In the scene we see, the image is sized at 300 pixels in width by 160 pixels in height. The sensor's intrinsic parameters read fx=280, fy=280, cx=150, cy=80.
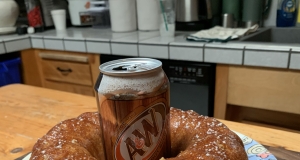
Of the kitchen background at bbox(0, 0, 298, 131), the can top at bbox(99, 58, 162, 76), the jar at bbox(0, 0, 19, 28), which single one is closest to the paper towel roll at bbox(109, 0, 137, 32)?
the kitchen background at bbox(0, 0, 298, 131)

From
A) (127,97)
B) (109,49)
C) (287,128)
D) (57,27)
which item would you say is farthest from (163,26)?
(127,97)

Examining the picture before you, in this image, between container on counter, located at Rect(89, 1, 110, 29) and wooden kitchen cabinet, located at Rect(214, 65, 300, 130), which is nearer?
wooden kitchen cabinet, located at Rect(214, 65, 300, 130)

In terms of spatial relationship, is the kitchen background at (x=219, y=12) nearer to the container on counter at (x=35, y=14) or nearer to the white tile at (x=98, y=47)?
the white tile at (x=98, y=47)

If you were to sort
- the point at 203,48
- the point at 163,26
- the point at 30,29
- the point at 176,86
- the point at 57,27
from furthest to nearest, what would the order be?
1. the point at 57,27
2. the point at 30,29
3. the point at 163,26
4. the point at 176,86
5. the point at 203,48

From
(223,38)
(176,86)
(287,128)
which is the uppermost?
(223,38)

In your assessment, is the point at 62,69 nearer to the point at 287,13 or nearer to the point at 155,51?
the point at 155,51

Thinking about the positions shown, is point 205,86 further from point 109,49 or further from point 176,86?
point 109,49

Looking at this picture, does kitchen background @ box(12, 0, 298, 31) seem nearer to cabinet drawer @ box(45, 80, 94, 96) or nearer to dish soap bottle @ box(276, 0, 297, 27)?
dish soap bottle @ box(276, 0, 297, 27)
